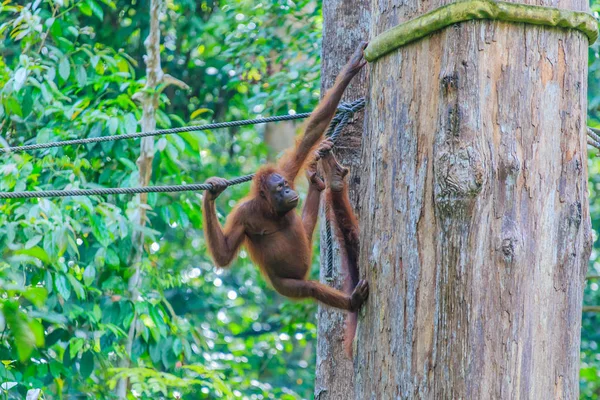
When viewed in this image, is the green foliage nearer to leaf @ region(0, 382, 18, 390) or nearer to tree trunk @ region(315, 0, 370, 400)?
leaf @ region(0, 382, 18, 390)

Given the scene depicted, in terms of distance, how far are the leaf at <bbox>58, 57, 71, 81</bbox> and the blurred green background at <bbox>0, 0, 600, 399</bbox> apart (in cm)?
2

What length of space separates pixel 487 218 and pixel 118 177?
14.3 ft

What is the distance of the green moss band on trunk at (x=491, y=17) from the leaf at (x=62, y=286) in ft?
10.8

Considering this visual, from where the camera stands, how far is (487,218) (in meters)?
2.29

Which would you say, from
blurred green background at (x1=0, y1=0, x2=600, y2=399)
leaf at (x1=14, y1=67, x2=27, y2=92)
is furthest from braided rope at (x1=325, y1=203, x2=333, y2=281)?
leaf at (x1=14, y1=67, x2=27, y2=92)

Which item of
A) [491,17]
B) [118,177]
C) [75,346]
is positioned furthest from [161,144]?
[491,17]

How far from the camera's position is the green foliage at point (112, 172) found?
538 centimetres

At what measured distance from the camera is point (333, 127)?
13.1 ft

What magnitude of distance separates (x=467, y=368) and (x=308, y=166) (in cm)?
225

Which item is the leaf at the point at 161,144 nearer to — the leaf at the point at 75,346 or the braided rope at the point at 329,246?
the leaf at the point at 75,346

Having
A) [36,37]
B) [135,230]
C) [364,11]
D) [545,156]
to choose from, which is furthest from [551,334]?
[36,37]

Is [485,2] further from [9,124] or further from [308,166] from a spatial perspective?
[9,124]

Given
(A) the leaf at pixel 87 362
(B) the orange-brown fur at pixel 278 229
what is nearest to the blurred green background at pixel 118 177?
(A) the leaf at pixel 87 362

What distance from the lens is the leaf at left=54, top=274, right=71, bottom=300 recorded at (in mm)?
5094
